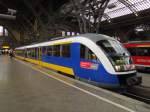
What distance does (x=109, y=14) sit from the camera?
64000 millimetres

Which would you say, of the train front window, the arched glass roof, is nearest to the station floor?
the train front window

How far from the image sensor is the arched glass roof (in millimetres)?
52875

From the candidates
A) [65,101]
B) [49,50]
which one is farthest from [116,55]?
[49,50]

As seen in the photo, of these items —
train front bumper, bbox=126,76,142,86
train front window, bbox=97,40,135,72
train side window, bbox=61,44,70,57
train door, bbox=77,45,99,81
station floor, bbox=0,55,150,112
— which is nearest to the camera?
station floor, bbox=0,55,150,112

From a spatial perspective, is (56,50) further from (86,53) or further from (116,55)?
(116,55)

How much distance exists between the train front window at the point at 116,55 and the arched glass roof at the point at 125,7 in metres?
37.9

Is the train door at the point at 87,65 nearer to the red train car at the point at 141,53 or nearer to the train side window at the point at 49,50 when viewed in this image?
the train side window at the point at 49,50

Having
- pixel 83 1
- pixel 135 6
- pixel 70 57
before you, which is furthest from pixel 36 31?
pixel 70 57

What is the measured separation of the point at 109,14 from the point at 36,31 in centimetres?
1511

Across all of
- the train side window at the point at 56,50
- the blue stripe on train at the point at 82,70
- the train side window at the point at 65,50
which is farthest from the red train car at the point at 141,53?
the train side window at the point at 65,50

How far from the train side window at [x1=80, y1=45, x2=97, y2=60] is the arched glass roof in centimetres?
3738

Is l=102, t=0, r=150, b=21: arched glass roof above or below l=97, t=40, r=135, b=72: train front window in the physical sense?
above

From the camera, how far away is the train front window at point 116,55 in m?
13.4

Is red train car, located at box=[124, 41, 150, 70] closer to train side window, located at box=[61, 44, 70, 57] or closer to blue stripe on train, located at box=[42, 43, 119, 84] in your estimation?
blue stripe on train, located at box=[42, 43, 119, 84]
